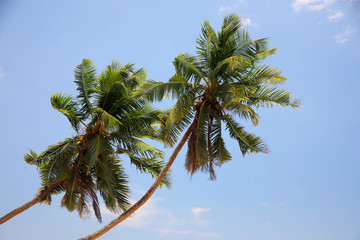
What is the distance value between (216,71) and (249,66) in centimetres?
131

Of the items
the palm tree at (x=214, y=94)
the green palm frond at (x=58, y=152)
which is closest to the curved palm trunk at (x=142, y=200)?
the palm tree at (x=214, y=94)

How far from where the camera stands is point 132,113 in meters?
15.7

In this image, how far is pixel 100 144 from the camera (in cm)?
1455

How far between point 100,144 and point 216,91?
16.0ft

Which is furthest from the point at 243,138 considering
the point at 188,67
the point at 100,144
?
the point at 100,144

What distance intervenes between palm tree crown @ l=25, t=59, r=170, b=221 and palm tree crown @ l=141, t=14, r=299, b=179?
202 cm

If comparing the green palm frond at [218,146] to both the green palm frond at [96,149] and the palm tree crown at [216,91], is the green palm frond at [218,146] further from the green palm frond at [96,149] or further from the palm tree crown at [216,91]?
the green palm frond at [96,149]

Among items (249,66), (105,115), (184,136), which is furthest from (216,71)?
(105,115)

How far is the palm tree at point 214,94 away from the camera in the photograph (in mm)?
13219

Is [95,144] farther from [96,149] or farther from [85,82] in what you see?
[85,82]

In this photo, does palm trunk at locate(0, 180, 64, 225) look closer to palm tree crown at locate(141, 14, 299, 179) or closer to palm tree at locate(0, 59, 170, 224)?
palm tree at locate(0, 59, 170, 224)

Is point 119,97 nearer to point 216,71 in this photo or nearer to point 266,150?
point 216,71

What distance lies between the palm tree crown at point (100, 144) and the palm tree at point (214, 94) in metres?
1.78

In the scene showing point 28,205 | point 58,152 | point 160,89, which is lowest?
point 28,205
